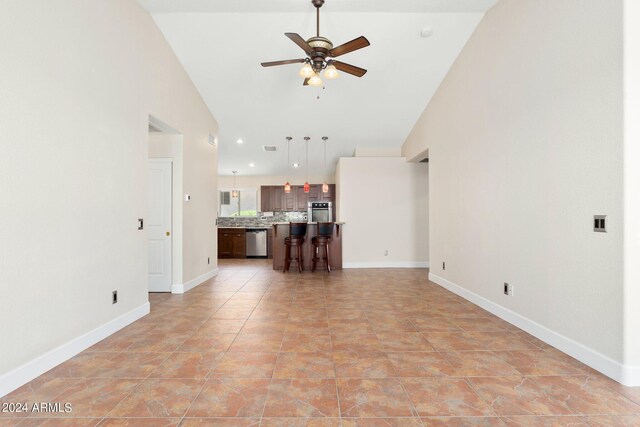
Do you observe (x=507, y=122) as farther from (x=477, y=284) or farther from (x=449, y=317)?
(x=449, y=317)

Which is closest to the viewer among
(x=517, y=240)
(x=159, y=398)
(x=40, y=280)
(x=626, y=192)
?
(x=159, y=398)

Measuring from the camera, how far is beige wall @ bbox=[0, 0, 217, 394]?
1.95 meters

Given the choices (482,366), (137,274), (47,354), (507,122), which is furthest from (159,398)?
(507,122)

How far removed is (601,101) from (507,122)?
101 cm

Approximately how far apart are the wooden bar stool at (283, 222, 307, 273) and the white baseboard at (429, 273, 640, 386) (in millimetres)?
3311

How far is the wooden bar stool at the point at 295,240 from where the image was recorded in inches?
236

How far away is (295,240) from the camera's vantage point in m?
6.11

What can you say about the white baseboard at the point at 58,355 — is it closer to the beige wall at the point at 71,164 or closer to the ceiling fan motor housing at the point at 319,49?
the beige wall at the point at 71,164

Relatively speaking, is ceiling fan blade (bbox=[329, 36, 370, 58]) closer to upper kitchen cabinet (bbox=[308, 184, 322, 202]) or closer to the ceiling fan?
the ceiling fan

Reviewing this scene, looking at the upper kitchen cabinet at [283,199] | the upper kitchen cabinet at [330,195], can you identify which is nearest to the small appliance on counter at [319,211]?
the upper kitchen cabinet at [330,195]

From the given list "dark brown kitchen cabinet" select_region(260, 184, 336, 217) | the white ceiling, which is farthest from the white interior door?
"dark brown kitchen cabinet" select_region(260, 184, 336, 217)

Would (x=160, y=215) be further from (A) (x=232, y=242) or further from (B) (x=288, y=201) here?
(B) (x=288, y=201)

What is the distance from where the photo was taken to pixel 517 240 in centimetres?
298

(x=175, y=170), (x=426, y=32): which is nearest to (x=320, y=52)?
(x=426, y=32)
